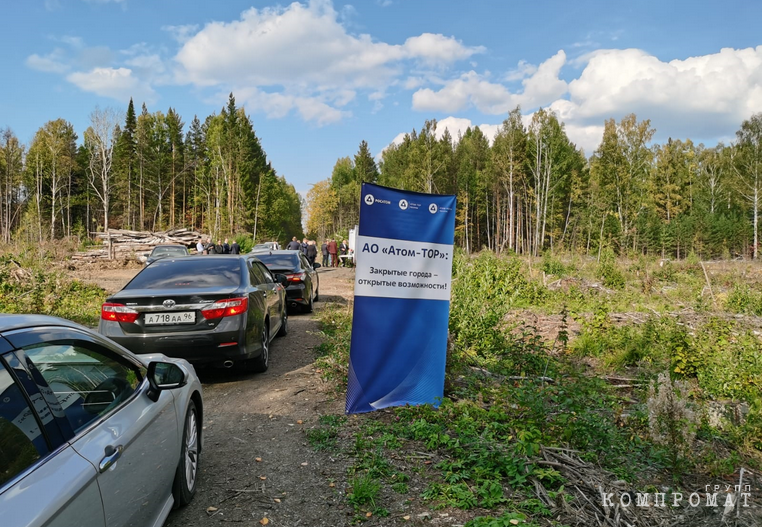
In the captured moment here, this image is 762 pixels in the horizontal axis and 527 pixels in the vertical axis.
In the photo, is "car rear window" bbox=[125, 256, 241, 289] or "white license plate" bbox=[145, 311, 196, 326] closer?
"white license plate" bbox=[145, 311, 196, 326]

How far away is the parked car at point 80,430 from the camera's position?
1.73 meters

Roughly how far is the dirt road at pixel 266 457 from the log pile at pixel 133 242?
31405 mm

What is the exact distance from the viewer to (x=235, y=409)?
5840mm

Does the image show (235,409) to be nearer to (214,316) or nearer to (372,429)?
(214,316)

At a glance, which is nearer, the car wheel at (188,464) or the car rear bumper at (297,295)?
the car wheel at (188,464)

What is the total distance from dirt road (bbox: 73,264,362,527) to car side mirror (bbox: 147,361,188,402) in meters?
1.03

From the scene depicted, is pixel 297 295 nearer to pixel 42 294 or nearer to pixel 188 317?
pixel 42 294

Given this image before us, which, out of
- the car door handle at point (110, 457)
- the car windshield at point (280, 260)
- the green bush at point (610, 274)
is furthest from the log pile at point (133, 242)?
the car door handle at point (110, 457)

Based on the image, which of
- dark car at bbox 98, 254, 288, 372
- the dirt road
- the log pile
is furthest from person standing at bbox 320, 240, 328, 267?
dark car at bbox 98, 254, 288, 372

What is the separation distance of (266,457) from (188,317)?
228cm

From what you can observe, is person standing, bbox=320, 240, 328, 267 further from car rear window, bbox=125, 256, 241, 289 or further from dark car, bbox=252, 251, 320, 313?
car rear window, bbox=125, 256, 241, 289

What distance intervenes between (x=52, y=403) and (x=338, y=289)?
1836 cm

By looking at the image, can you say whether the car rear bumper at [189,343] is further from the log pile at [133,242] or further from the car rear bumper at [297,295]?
the log pile at [133,242]

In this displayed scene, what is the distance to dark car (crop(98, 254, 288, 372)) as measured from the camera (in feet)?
19.9
